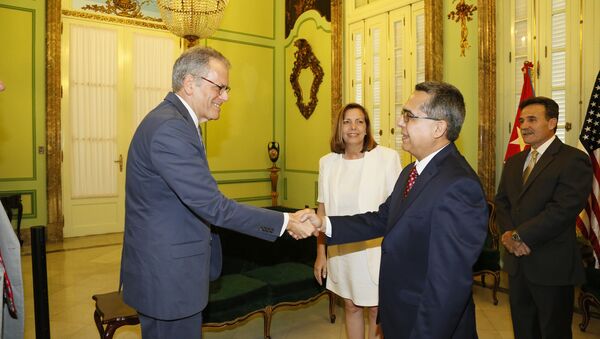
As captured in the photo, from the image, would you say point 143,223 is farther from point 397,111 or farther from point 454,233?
point 397,111

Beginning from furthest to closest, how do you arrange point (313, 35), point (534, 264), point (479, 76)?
point (313, 35) < point (479, 76) < point (534, 264)

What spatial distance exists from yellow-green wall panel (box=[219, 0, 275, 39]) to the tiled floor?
15.8ft

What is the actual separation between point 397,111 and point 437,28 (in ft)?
4.03

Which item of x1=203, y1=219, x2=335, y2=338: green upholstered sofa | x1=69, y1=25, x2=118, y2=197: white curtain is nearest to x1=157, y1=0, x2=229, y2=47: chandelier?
x1=203, y1=219, x2=335, y2=338: green upholstered sofa

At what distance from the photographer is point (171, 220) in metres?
1.93

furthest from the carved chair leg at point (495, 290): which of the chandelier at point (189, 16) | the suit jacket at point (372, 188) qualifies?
the chandelier at point (189, 16)

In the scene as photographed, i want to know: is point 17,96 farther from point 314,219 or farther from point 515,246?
point 515,246

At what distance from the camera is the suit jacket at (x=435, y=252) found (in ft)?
5.27

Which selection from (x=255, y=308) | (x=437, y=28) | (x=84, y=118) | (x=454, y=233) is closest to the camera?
(x=454, y=233)

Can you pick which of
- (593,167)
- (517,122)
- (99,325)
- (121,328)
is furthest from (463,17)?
(99,325)

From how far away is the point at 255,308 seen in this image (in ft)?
11.3

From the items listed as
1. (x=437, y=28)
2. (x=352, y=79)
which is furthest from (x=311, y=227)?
(x=352, y=79)

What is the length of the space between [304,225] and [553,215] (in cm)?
149

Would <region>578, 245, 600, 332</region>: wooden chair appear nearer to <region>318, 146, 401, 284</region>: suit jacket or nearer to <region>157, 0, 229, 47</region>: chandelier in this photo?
<region>318, 146, 401, 284</region>: suit jacket
